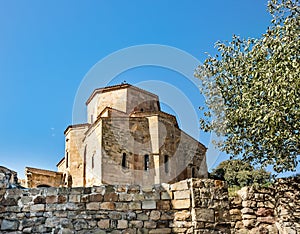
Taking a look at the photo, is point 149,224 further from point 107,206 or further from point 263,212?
point 263,212

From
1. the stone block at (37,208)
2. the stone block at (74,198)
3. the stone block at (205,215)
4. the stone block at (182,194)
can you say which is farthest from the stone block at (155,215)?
the stone block at (37,208)

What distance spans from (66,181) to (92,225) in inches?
889

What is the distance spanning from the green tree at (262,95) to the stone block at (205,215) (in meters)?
3.26

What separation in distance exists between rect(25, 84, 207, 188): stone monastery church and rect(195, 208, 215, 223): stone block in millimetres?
16252

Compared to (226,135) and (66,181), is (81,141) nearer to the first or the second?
(66,181)

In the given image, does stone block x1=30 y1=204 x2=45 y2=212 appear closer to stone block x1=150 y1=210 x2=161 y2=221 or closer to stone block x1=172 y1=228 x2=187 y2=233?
stone block x1=150 y1=210 x2=161 y2=221

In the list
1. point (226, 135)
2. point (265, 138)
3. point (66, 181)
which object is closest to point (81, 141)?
point (66, 181)

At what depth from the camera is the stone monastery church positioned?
23.1 meters

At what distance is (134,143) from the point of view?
24.3 m

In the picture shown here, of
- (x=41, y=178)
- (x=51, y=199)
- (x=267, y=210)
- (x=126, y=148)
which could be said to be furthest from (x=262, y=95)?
(x=41, y=178)

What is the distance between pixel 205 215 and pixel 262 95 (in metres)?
4.50

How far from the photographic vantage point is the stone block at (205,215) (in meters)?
6.07

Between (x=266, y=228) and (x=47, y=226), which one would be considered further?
(x=266, y=228)

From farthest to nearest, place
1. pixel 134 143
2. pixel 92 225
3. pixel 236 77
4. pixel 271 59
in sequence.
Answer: pixel 134 143
pixel 236 77
pixel 271 59
pixel 92 225
